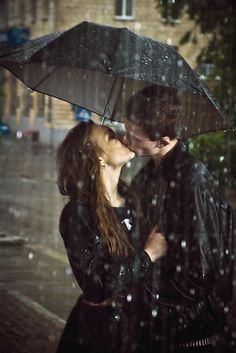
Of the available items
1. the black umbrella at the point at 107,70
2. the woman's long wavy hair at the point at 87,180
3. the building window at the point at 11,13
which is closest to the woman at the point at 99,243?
the woman's long wavy hair at the point at 87,180

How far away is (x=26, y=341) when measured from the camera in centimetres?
557

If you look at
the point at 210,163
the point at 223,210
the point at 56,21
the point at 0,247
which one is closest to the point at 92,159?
the point at 223,210

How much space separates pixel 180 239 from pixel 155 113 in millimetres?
551

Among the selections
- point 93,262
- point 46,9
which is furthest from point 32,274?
point 46,9

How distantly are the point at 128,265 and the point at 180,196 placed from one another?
36cm

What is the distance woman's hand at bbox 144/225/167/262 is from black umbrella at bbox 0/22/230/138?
682 mm

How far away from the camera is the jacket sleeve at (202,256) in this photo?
2.86 m

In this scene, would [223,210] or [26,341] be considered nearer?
[223,210]

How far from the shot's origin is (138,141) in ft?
10.2

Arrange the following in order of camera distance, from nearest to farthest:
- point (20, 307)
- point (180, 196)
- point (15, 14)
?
1. point (180, 196)
2. point (20, 307)
3. point (15, 14)

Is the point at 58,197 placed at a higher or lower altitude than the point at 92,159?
lower

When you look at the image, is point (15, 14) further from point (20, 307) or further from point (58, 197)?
point (20, 307)

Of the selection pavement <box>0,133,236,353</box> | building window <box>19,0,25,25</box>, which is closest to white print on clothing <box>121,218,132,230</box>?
pavement <box>0,133,236,353</box>

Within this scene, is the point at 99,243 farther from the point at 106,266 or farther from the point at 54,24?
the point at 54,24
